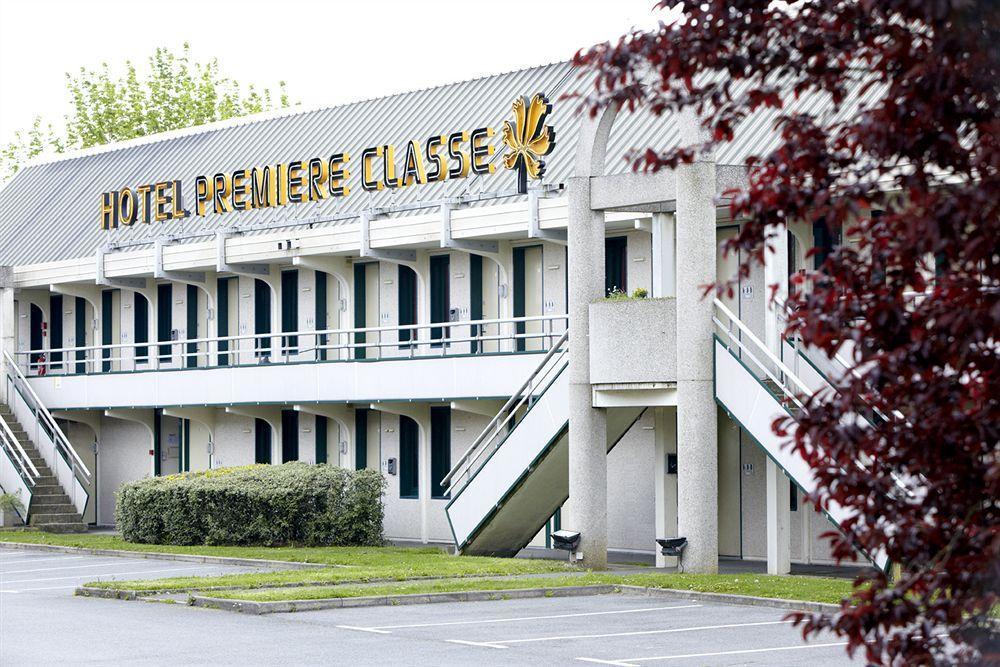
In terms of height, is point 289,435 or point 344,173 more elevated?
point 344,173

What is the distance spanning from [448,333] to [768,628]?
17.0 meters

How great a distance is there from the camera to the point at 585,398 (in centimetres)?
2533

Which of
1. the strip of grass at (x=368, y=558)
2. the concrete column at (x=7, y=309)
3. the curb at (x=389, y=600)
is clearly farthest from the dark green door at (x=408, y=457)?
the curb at (x=389, y=600)

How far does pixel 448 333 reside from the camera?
112 feet

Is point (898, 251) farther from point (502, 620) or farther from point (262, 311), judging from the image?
point (262, 311)

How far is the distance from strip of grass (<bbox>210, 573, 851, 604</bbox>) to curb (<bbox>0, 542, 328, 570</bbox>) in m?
4.19

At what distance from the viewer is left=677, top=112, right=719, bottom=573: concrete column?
23516 mm

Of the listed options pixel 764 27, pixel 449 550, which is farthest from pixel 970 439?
pixel 449 550

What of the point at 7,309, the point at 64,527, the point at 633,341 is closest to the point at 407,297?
the point at 64,527

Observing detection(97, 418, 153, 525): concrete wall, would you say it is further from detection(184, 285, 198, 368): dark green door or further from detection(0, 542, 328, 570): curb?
detection(0, 542, 328, 570): curb

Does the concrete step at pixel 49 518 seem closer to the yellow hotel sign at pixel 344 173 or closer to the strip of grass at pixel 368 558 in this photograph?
the strip of grass at pixel 368 558

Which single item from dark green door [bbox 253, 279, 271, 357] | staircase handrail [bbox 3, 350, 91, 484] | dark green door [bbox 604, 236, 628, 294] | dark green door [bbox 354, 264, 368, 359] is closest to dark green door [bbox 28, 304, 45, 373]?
staircase handrail [bbox 3, 350, 91, 484]

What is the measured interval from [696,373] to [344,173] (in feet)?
47.8

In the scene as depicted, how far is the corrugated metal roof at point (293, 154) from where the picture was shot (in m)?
32.9
